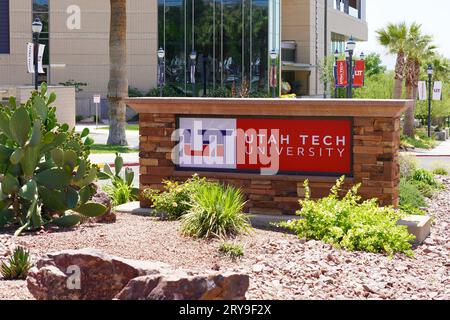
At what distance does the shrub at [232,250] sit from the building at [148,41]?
5253cm

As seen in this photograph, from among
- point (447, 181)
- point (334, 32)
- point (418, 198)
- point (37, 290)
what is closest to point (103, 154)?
point (447, 181)

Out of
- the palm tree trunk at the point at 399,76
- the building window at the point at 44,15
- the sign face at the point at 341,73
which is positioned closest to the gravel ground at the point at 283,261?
the palm tree trunk at the point at 399,76

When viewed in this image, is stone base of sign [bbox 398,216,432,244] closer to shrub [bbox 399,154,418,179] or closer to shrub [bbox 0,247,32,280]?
shrub [bbox 0,247,32,280]

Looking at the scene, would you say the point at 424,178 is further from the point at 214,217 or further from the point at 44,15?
the point at 44,15

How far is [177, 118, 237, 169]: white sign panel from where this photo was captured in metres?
13.2

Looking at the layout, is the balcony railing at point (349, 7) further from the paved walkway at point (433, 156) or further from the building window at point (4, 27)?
the paved walkway at point (433, 156)

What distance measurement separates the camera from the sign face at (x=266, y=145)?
500 inches

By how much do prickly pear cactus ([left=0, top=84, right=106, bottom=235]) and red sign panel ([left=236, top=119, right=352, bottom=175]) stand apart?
2.64 m

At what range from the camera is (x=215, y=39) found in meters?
61.7

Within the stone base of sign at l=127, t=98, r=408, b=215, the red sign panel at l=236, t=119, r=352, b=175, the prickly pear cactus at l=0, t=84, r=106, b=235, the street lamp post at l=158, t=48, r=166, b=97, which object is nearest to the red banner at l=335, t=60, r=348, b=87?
the street lamp post at l=158, t=48, r=166, b=97

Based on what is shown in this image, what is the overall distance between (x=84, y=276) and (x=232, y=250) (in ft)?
8.92

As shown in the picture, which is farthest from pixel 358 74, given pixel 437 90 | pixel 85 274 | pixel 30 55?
pixel 85 274

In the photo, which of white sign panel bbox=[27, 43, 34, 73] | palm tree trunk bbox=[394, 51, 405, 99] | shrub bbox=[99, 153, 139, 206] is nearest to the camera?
shrub bbox=[99, 153, 139, 206]

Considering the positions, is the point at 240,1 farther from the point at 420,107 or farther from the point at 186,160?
the point at 186,160
